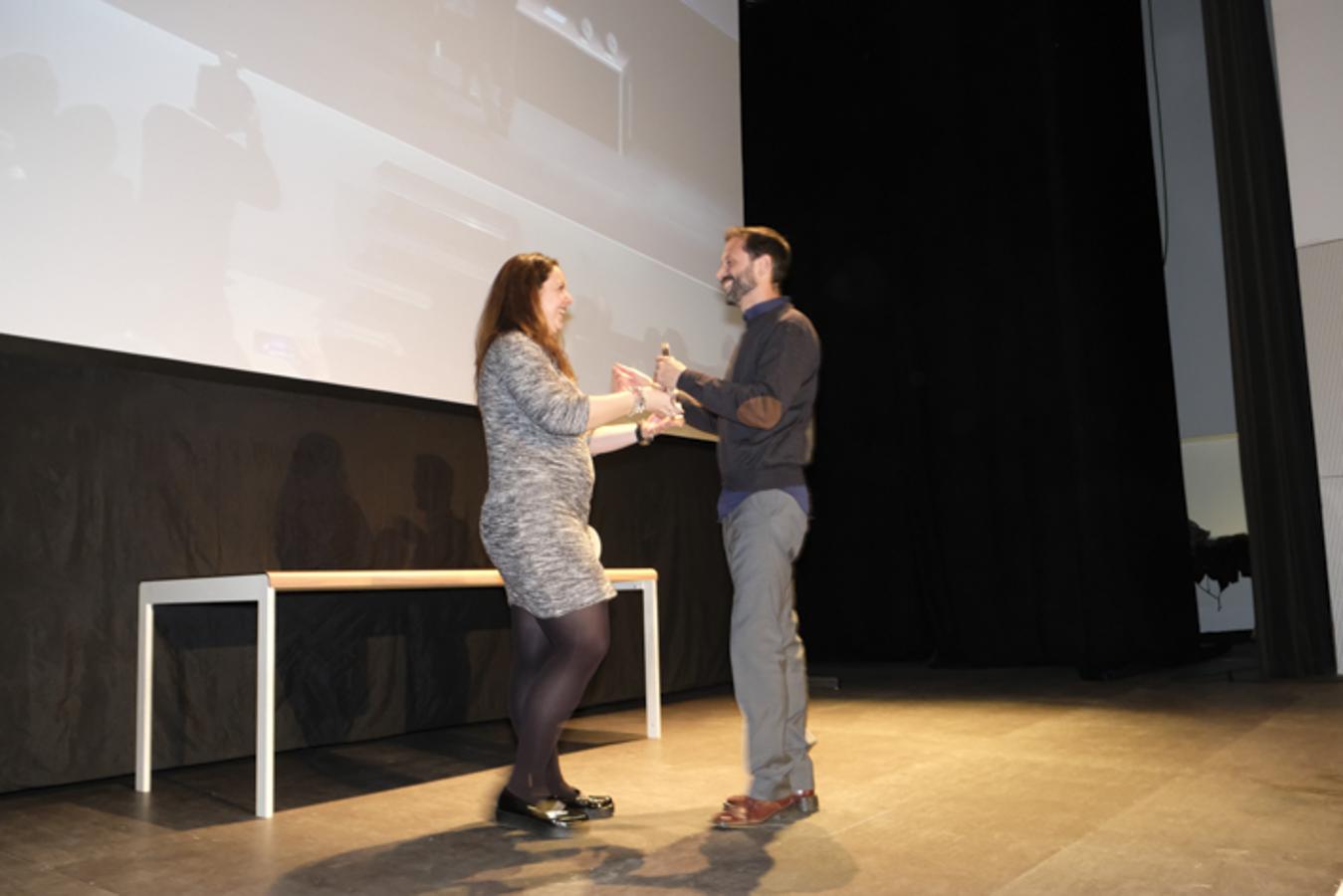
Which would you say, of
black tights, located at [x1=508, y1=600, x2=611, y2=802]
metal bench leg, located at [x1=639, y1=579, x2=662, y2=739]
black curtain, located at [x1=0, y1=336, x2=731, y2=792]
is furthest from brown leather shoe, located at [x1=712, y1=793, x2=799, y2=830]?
black curtain, located at [x1=0, y1=336, x2=731, y2=792]

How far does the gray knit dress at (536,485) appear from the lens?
201 centimetres

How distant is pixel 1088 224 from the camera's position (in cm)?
485

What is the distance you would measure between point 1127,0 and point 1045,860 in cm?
517

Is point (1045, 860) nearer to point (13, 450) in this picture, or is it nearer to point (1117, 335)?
point (13, 450)

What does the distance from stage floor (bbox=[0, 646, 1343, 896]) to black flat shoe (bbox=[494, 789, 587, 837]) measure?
0.06m

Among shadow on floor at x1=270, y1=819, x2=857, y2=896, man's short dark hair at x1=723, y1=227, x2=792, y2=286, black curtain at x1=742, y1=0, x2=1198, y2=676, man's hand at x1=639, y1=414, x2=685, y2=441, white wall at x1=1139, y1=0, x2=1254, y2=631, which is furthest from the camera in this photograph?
white wall at x1=1139, y1=0, x2=1254, y2=631

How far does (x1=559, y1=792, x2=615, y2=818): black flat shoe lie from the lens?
2.14 metres

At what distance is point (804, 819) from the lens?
80.1 inches

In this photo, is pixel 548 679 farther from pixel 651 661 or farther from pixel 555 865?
pixel 651 661

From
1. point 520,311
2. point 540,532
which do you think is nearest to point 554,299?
point 520,311

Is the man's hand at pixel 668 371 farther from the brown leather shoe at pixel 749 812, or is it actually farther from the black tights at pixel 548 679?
the brown leather shoe at pixel 749 812

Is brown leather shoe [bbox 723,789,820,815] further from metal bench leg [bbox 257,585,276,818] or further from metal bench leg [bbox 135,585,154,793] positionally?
metal bench leg [bbox 135,585,154,793]

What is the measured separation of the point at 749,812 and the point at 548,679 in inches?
18.8

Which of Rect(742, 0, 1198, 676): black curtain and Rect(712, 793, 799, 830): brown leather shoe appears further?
Rect(742, 0, 1198, 676): black curtain
